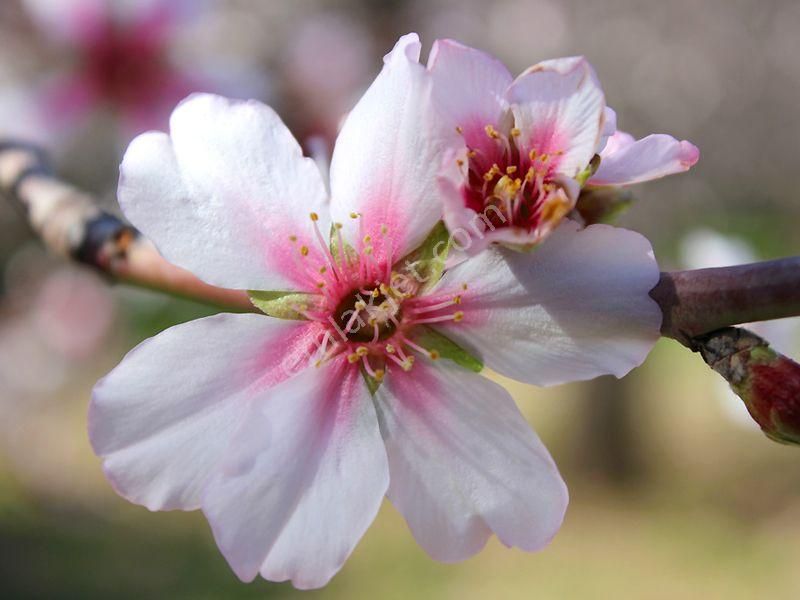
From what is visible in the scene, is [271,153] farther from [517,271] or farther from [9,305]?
[9,305]

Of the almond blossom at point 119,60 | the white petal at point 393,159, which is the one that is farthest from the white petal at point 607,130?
A: the almond blossom at point 119,60

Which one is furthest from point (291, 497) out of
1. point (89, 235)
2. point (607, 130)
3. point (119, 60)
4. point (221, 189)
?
point (119, 60)

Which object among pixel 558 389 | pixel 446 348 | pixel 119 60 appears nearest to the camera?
pixel 446 348

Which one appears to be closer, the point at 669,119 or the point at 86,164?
the point at 86,164

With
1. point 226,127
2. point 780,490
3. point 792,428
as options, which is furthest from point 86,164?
point 780,490

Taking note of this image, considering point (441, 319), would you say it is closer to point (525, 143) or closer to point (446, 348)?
point (446, 348)
